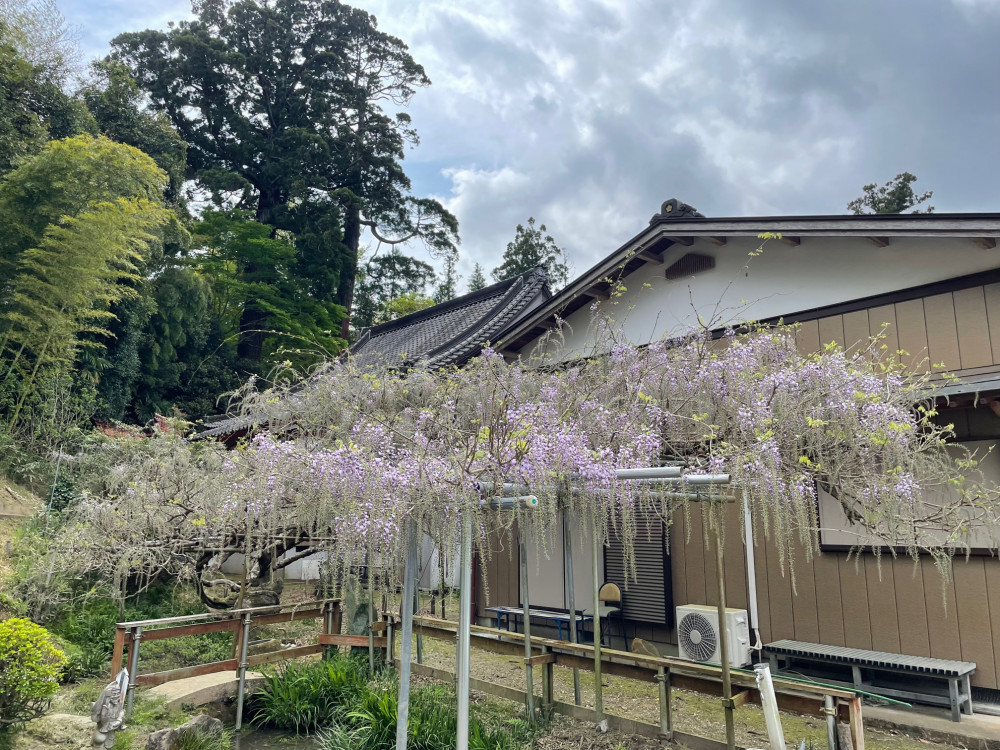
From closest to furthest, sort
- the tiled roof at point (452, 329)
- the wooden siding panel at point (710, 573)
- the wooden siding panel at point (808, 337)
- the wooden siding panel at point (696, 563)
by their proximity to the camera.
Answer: the wooden siding panel at point (808, 337)
the wooden siding panel at point (710, 573)
the wooden siding panel at point (696, 563)
the tiled roof at point (452, 329)

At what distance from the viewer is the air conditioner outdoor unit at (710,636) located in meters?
6.04

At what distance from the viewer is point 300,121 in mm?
23906

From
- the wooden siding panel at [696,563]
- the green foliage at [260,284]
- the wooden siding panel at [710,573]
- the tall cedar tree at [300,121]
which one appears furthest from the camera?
the tall cedar tree at [300,121]

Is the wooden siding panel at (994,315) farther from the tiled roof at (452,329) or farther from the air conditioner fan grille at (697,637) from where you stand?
the tiled roof at (452,329)

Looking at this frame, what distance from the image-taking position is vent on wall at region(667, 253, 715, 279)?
301 inches

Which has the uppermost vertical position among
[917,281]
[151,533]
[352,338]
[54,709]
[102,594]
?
[352,338]

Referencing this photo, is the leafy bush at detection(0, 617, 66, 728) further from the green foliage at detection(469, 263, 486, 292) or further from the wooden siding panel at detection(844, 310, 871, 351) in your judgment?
the green foliage at detection(469, 263, 486, 292)

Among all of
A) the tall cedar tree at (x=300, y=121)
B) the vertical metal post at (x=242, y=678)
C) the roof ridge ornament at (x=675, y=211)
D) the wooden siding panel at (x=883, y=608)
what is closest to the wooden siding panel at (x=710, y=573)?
the wooden siding panel at (x=883, y=608)

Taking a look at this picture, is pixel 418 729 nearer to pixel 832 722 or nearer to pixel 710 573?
pixel 832 722

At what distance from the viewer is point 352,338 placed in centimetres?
2377

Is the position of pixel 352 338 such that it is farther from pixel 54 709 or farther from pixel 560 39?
pixel 54 709

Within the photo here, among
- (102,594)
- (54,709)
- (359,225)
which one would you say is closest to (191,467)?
(102,594)

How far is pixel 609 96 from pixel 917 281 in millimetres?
8654

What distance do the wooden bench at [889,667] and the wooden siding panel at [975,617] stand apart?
0.39ft
